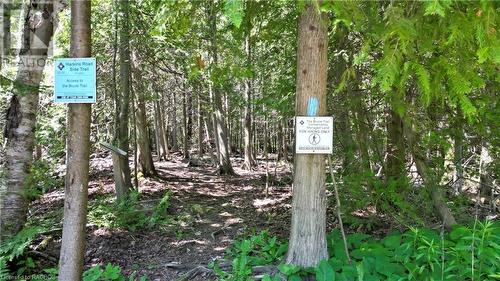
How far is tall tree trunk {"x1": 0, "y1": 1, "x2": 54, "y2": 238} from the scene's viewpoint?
5.34 m

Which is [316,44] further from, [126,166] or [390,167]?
[126,166]

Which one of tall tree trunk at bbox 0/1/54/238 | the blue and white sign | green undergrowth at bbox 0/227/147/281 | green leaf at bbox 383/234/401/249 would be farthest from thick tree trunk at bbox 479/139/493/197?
tall tree trunk at bbox 0/1/54/238

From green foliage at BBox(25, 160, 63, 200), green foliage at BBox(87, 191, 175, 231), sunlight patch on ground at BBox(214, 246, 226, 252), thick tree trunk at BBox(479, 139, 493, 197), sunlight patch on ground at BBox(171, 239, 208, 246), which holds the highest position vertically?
thick tree trunk at BBox(479, 139, 493, 197)

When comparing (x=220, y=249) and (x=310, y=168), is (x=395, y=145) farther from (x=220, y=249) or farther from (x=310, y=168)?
(x=220, y=249)

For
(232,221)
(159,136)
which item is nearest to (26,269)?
(232,221)

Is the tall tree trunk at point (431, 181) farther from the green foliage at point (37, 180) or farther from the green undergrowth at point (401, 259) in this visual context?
the green foliage at point (37, 180)

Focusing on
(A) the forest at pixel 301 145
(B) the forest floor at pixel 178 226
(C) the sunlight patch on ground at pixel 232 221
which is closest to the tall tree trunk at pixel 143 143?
(B) the forest floor at pixel 178 226

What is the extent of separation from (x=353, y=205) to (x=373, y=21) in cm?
320

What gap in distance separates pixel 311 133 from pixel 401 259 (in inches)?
59.7

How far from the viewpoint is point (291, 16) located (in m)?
5.78

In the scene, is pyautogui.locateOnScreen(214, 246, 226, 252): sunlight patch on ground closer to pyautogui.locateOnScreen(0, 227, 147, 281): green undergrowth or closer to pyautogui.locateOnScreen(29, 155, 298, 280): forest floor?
pyautogui.locateOnScreen(29, 155, 298, 280): forest floor

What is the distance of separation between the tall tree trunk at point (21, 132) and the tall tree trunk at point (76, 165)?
91.9 inches

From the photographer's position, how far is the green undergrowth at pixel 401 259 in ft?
11.0

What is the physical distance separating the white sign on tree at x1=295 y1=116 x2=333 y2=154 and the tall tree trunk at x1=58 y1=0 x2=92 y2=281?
6.60 ft
